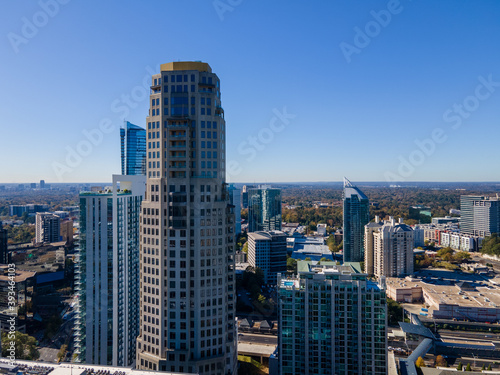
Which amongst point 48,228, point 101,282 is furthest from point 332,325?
point 48,228

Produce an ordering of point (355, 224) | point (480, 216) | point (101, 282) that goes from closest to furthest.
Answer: point (101, 282) → point (355, 224) → point (480, 216)

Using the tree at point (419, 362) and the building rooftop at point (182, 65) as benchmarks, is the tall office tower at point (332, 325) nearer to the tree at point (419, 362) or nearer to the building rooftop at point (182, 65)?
the tree at point (419, 362)

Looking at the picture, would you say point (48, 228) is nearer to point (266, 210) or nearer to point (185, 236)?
point (266, 210)

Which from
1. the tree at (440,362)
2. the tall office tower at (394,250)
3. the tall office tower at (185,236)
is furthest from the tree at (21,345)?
the tall office tower at (394,250)

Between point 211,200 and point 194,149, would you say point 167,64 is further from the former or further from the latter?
point 211,200

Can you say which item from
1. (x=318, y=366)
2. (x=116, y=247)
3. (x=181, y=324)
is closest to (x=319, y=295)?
(x=318, y=366)
